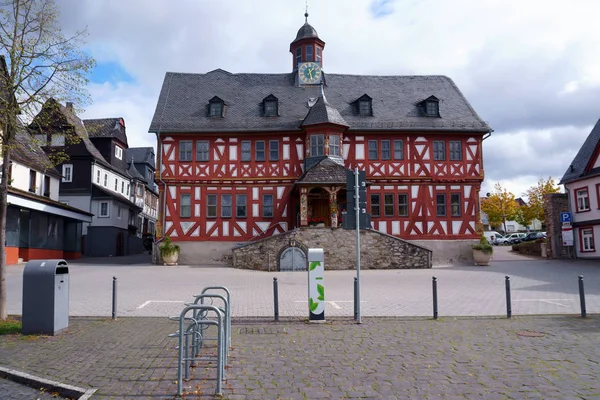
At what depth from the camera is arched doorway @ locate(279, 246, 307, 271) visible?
85.8ft

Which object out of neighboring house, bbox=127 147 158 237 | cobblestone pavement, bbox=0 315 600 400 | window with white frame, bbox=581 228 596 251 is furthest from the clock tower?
cobblestone pavement, bbox=0 315 600 400

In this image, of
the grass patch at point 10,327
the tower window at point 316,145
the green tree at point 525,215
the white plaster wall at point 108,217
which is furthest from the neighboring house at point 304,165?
the green tree at point 525,215

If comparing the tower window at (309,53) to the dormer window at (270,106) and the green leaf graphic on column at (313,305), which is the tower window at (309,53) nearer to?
the dormer window at (270,106)

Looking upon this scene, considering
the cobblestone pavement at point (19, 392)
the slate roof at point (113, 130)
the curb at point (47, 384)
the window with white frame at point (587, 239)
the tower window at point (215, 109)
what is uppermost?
the slate roof at point (113, 130)

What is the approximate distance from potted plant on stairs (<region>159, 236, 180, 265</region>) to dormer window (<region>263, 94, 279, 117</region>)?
1021 centimetres

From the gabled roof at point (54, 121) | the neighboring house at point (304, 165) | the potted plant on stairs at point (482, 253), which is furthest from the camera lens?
the neighboring house at point (304, 165)

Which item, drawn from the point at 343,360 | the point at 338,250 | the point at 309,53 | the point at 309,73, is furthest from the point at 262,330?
the point at 309,53

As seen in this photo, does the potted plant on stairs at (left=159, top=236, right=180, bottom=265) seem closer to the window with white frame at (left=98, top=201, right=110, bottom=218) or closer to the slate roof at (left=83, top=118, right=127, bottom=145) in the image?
the window with white frame at (left=98, top=201, right=110, bottom=218)

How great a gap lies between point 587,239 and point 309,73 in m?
21.9

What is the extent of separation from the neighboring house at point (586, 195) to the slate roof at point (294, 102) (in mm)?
7932

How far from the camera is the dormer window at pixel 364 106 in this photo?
32.7 m

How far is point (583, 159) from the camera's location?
35344mm

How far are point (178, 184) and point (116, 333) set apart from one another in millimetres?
22645

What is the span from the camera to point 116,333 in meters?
9.19
